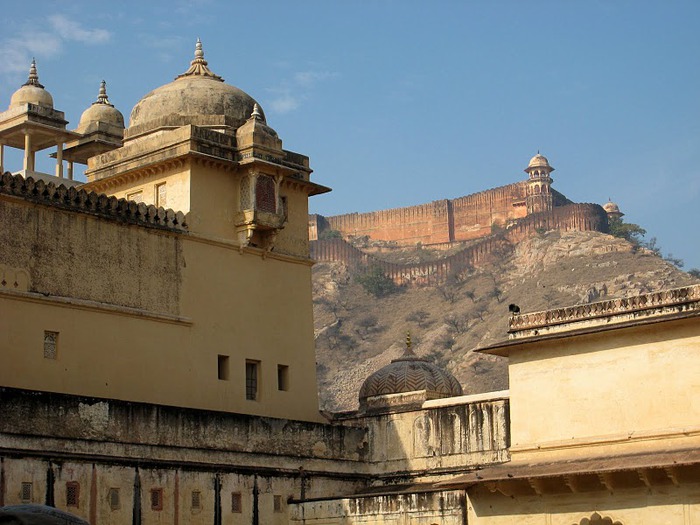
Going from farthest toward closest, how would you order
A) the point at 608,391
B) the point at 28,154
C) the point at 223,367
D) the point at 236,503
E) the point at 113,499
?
the point at 28,154 → the point at 223,367 → the point at 236,503 → the point at 113,499 → the point at 608,391

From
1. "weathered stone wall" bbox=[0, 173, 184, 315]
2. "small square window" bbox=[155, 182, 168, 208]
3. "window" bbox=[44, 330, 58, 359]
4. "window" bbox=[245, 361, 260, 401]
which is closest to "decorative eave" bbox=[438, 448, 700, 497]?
"window" bbox=[245, 361, 260, 401]

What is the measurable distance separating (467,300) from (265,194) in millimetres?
76914

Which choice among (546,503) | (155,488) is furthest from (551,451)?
(155,488)

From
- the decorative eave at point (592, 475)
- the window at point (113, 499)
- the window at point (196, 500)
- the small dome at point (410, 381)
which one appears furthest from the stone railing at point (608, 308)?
the window at point (113, 499)

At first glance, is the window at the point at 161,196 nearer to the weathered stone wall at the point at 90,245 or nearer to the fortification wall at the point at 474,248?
the weathered stone wall at the point at 90,245

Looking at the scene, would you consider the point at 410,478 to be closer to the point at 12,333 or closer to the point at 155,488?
the point at 155,488

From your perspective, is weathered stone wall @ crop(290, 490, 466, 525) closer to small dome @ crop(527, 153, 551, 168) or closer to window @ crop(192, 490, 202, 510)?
window @ crop(192, 490, 202, 510)

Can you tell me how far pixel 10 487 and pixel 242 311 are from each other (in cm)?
722

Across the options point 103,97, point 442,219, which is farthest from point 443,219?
point 103,97

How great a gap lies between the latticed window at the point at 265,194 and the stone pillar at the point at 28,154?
6.34m

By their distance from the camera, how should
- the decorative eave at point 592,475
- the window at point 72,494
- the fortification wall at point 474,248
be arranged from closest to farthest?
the decorative eave at point 592,475
the window at point 72,494
the fortification wall at point 474,248

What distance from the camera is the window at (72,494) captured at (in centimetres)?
1833

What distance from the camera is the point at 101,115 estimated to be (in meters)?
30.3

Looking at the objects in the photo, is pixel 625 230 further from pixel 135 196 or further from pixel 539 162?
pixel 135 196
